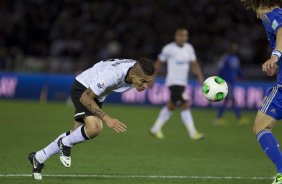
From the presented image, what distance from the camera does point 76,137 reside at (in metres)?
8.91

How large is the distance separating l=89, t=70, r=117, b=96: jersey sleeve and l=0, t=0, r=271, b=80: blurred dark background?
17.4m

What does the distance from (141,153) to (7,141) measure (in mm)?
2920

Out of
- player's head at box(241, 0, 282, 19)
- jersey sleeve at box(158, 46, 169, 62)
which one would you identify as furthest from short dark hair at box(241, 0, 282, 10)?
jersey sleeve at box(158, 46, 169, 62)

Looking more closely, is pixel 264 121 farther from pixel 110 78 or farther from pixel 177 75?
pixel 177 75

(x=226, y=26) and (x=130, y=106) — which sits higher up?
(x=226, y=26)

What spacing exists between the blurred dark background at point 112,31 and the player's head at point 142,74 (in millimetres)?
17523

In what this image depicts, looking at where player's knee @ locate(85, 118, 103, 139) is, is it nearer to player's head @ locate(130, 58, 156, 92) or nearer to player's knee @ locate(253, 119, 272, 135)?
player's head @ locate(130, 58, 156, 92)

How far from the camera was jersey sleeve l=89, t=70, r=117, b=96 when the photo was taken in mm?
8516

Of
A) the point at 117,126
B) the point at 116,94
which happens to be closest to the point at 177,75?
the point at 117,126

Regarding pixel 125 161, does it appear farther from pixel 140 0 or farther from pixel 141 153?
pixel 140 0

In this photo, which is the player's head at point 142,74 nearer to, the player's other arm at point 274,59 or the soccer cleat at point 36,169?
the player's other arm at point 274,59

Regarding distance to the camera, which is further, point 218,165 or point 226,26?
point 226,26

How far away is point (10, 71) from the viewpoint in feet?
85.5

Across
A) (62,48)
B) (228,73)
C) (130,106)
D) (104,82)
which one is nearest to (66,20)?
(62,48)
